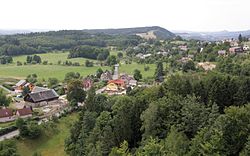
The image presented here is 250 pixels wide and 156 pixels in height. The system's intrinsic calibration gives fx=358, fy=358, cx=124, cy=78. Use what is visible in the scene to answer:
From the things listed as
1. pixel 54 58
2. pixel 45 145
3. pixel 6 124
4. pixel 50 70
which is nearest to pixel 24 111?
pixel 6 124

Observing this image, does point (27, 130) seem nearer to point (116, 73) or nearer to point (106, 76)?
point (106, 76)

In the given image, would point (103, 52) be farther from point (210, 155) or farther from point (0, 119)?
point (210, 155)

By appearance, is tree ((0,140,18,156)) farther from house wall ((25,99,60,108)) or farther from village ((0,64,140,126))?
house wall ((25,99,60,108))

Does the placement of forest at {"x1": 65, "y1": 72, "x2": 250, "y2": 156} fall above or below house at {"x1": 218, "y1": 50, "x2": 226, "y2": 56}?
below

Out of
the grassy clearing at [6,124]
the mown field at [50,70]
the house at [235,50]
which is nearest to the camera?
the grassy clearing at [6,124]

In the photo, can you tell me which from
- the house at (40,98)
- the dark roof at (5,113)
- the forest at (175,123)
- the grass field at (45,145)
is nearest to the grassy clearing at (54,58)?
the house at (40,98)

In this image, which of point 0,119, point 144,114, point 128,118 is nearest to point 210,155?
point 144,114

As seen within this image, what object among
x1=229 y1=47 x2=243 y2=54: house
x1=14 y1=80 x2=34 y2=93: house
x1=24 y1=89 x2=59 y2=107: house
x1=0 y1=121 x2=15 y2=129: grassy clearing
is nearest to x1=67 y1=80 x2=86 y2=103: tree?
x1=24 y1=89 x2=59 y2=107: house

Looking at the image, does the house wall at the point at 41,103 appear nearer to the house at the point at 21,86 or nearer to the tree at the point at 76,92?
the tree at the point at 76,92
